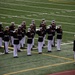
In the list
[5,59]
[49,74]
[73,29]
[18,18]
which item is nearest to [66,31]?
[73,29]

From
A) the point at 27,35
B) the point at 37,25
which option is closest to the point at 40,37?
the point at 27,35

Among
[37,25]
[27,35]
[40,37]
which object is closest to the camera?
[27,35]

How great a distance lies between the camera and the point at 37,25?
25.9m

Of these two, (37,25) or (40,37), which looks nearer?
(40,37)

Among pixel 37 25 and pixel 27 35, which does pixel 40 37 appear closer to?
pixel 27 35

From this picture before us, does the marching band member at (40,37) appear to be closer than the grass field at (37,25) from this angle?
No

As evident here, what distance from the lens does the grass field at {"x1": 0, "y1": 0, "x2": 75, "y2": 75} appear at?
642 inches

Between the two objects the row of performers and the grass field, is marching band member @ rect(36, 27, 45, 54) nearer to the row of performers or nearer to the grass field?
the row of performers

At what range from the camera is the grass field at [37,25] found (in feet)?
53.5

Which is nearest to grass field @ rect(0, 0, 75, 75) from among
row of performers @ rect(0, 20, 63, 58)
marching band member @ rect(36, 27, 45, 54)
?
marching band member @ rect(36, 27, 45, 54)

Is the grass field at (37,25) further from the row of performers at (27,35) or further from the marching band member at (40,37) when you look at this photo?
the row of performers at (27,35)

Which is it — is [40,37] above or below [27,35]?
below

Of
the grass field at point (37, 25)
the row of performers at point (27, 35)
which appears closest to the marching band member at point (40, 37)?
the row of performers at point (27, 35)

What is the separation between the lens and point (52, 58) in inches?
707
